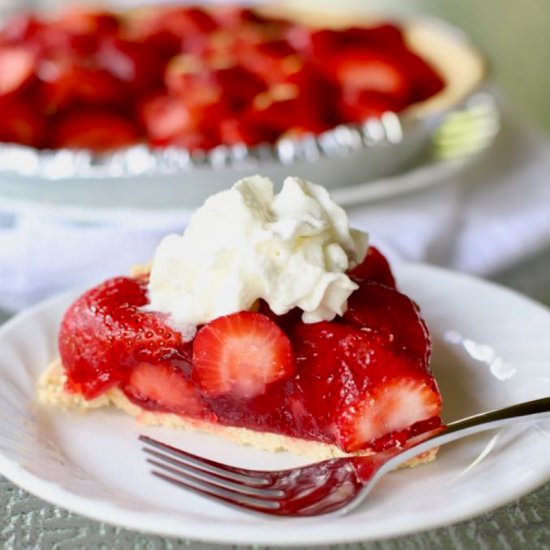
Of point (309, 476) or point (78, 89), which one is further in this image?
point (78, 89)

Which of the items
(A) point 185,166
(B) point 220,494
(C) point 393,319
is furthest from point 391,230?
(B) point 220,494

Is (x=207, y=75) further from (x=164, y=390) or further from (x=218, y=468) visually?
(x=218, y=468)

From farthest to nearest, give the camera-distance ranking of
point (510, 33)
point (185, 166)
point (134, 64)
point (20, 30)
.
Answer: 1. point (510, 33)
2. point (20, 30)
3. point (134, 64)
4. point (185, 166)

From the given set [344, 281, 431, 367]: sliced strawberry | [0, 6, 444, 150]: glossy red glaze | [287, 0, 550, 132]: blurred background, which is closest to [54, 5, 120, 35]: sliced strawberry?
[0, 6, 444, 150]: glossy red glaze

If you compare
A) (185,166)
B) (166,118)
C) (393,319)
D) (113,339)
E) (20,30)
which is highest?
(393,319)

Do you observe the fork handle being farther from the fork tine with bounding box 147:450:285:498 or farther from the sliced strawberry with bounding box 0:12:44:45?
the sliced strawberry with bounding box 0:12:44:45

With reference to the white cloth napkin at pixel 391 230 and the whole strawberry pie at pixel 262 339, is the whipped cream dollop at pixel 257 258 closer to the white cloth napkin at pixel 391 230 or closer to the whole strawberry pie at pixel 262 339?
the whole strawberry pie at pixel 262 339

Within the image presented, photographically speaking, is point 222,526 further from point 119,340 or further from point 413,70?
point 413,70

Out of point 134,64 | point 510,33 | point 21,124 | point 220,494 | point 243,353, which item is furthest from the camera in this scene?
point 510,33

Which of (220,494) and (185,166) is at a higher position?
(220,494)
